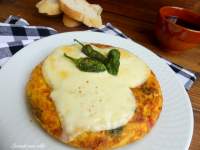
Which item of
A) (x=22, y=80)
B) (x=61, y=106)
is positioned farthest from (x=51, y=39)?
(x=61, y=106)

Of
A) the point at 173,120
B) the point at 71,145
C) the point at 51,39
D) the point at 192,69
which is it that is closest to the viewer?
the point at 71,145

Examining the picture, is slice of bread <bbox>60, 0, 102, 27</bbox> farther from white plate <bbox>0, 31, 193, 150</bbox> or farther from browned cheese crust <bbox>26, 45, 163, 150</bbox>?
browned cheese crust <bbox>26, 45, 163, 150</bbox>

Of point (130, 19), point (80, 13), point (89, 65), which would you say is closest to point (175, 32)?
point (130, 19)

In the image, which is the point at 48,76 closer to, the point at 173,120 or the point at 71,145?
the point at 71,145

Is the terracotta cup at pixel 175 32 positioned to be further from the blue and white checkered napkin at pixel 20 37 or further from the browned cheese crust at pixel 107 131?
the browned cheese crust at pixel 107 131

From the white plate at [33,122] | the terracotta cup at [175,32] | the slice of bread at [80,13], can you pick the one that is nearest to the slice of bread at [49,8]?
the slice of bread at [80,13]

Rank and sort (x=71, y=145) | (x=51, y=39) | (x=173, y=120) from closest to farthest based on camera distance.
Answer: (x=71, y=145) → (x=173, y=120) → (x=51, y=39)
